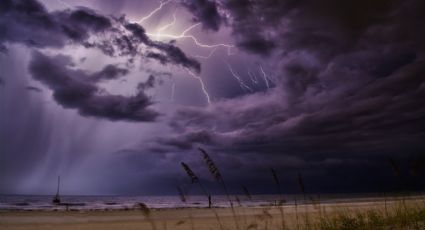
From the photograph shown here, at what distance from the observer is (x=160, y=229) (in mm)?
19766

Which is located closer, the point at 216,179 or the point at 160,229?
the point at 216,179

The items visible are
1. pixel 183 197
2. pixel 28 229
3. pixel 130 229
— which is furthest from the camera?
pixel 28 229

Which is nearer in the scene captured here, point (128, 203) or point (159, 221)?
point (159, 221)

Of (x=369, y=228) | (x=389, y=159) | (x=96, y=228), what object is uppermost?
(x=389, y=159)

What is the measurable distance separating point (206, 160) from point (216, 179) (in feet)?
1.14

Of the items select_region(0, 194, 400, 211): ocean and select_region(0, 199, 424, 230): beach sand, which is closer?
select_region(0, 199, 424, 230): beach sand

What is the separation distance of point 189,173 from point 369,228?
4616mm

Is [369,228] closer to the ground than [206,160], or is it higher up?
closer to the ground

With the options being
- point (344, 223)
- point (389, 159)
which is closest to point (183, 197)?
point (389, 159)

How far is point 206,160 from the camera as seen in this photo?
4.28m

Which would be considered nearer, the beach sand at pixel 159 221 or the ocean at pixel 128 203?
the beach sand at pixel 159 221

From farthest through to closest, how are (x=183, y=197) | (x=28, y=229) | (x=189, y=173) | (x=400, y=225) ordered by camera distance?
(x=28, y=229) < (x=400, y=225) < (x=183, y=197) < (x=189, y=173)

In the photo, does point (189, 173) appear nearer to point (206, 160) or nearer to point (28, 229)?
point (206, 160)

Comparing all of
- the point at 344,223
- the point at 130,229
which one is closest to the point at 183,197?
the point at 344,223
